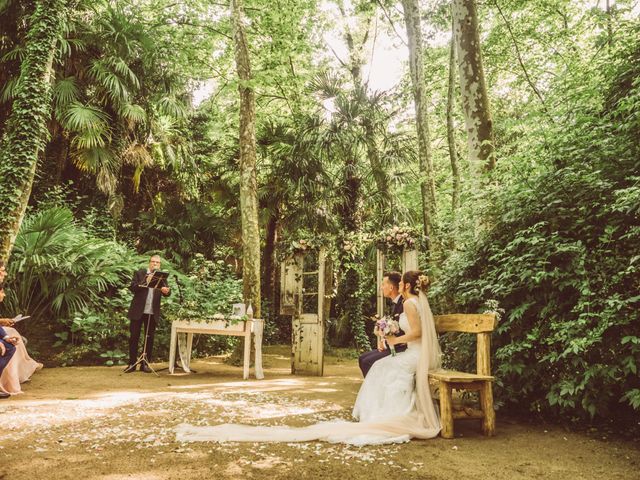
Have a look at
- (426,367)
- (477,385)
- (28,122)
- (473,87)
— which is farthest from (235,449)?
(28,122)

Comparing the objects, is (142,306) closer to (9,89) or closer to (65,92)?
(65,92)

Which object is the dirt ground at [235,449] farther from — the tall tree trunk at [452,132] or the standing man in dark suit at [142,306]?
the tall tree trunk at [452,132]

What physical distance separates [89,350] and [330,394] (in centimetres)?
507

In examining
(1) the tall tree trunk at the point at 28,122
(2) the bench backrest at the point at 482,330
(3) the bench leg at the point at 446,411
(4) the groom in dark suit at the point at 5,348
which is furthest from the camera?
(1) the tall tree trunk at the point at 28,122

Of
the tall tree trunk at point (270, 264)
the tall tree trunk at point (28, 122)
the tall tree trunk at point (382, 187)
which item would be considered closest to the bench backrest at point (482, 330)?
the tall tree trunk at point (28, 122)

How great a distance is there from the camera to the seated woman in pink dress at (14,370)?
225 inches

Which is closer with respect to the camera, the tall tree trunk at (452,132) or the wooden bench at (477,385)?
the wooden bench at (477,385)

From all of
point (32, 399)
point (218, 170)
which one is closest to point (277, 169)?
point (218, 170)

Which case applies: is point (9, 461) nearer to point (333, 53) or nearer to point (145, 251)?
point (145, 251)

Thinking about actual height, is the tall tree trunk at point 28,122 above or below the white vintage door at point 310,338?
above

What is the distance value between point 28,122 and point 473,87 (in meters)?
7.66

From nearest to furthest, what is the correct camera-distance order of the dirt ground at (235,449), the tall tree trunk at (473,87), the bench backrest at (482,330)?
the dirt ground at (235,449) < the bench backrest at (482,330) < the tall tree trunk at (473,87)

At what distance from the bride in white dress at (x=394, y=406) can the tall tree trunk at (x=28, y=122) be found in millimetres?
5854

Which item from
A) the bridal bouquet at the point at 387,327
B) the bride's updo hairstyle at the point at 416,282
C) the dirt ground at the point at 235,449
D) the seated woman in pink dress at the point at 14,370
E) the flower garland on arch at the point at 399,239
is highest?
the flower garland on arch at the point at 399,239
